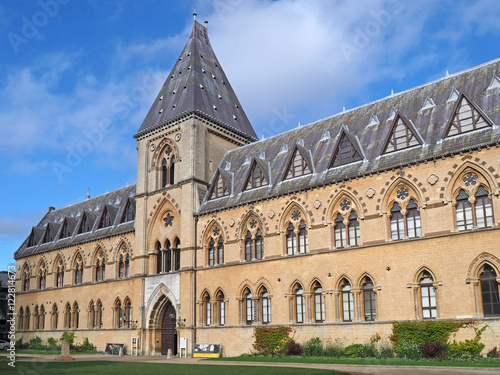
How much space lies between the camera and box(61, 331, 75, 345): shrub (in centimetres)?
4625

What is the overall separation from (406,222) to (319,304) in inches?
279

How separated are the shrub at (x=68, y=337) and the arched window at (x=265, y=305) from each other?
22.0 m

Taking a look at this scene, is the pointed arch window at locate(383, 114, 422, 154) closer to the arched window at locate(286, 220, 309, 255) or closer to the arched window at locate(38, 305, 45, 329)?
the arched window at locate(286, 220, 309, 255)

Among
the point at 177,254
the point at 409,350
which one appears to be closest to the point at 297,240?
the point at 409,350

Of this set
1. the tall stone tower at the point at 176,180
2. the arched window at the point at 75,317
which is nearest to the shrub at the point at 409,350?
the tall stone tower at the point at 176,180

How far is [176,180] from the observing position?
40.0m

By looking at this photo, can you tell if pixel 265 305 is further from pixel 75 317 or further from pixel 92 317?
pixel 75 317

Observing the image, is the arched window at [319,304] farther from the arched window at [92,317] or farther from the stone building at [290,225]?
the arched window at [92,317]

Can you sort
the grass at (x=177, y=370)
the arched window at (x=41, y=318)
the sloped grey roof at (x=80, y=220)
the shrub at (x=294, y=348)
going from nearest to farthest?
1. the grass at (x=177, y=370)
2. the shrub at (x=294, y=348)
3. the sloped grey roof at (x=80, y=220)
4. the arched window at (x=41, y=318)

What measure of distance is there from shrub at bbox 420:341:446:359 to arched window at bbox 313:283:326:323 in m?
6.78

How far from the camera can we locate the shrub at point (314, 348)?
28.0 meters

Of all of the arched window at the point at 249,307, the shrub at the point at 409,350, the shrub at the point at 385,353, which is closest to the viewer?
the shrub at the point at 409,350

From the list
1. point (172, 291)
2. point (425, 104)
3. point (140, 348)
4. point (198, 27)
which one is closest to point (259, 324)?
point (172, 291)

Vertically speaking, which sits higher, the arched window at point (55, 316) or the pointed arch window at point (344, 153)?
the pointed arch window at point (344, 153)
